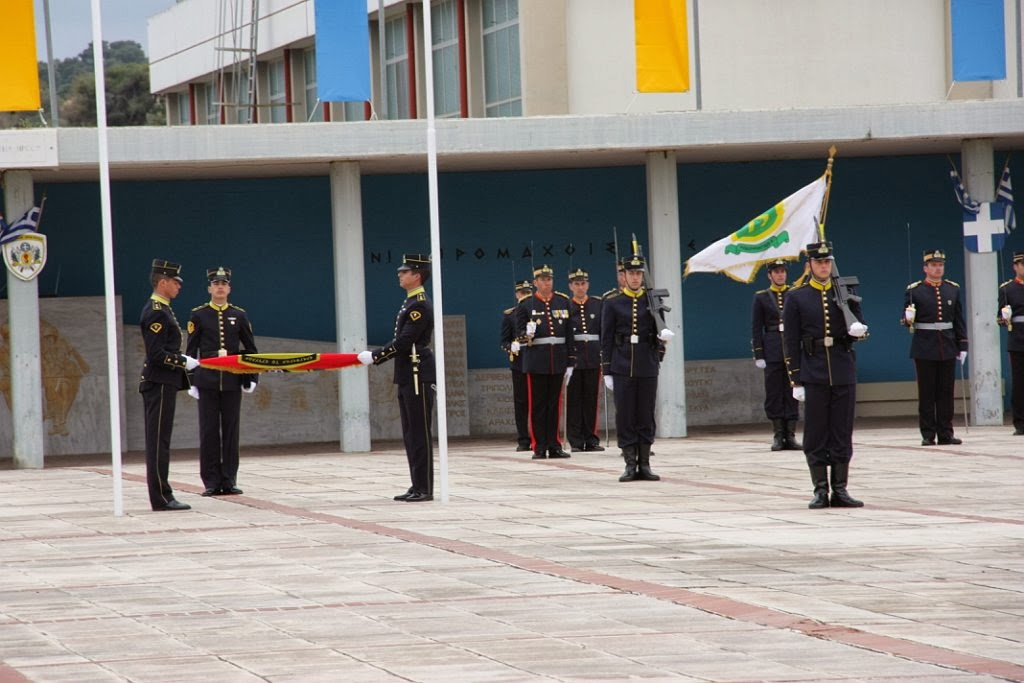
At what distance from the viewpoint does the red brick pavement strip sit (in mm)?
6883

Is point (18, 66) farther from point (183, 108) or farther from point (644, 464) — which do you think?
point (183, 108)

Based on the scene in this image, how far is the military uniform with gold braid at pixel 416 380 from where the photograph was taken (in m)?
13.5

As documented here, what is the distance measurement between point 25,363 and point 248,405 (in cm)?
382

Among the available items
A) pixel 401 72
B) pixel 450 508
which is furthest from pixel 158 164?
pixel 401 72

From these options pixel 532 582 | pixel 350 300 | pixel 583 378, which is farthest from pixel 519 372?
→ pixel 532 582

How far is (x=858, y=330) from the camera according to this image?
12.2m

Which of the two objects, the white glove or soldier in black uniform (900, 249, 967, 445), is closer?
the white glove

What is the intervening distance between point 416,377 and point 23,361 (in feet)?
24.2

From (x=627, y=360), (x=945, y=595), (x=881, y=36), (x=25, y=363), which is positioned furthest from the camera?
(x=881, y=36)

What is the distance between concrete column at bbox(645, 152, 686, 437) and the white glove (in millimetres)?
8257

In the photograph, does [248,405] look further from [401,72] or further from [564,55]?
[401,72]

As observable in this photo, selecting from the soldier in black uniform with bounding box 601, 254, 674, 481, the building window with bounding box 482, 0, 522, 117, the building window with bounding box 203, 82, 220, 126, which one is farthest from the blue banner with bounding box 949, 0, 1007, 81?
the building window with bounding box 203, 82, 220, 126

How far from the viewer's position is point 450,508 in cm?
1305

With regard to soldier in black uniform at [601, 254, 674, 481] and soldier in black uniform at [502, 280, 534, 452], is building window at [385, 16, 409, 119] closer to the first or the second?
soldier in black uniform at [502, 280, 534, 452]
